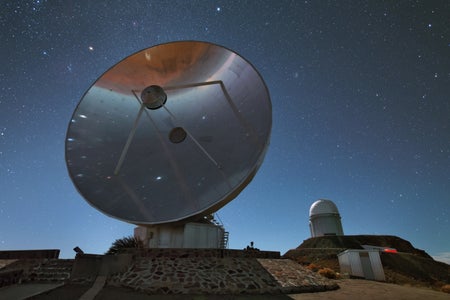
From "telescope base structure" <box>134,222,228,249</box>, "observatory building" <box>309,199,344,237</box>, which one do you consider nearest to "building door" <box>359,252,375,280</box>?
"telescope base structure" <box>134,222,228,249</box>

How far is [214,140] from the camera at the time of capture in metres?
14.1

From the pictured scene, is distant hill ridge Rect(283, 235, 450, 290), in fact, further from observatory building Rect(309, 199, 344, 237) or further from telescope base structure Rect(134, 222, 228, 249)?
telescope base structure Rect(134, 222, 228, 249)

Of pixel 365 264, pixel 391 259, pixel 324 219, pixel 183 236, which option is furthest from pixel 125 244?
pixel 324 219

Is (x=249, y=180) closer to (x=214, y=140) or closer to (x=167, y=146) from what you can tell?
(x=214, y=140)

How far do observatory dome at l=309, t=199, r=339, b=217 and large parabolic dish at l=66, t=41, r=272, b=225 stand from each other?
29977mm

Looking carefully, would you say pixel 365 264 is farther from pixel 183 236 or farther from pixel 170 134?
pixel 170 134

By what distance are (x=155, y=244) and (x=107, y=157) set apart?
18.7ft

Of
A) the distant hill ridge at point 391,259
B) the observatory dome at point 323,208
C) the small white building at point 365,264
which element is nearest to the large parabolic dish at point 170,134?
the small white building at point 365,264

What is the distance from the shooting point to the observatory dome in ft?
124

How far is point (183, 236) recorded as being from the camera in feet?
42.9

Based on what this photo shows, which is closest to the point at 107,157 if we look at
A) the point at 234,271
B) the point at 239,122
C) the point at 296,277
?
the point at 239,122

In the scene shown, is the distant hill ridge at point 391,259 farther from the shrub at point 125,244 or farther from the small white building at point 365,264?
the shrub at point 125,244

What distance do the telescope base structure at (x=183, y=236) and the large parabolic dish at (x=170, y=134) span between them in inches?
46.2

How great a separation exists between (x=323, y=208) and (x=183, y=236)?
3060cm
